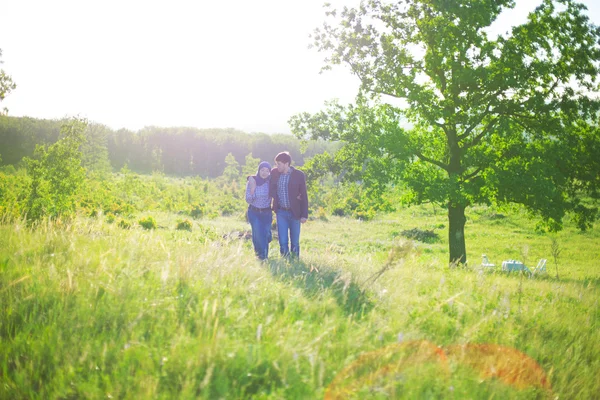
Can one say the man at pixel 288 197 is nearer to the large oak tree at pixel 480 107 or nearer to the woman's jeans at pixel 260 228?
the woman's jeans at pixel 260 228

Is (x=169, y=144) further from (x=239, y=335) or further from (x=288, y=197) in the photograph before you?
(x=239, y=335)

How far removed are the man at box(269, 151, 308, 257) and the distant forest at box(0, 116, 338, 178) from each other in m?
79.3

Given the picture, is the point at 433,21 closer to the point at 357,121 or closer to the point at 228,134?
the point at 357,121

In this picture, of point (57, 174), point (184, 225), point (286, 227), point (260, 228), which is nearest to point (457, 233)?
point (286, 227)

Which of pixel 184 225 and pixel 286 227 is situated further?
pixel 184 225

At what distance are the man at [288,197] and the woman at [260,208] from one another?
6.9 inches

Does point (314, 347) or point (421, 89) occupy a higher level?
point (421, 89)

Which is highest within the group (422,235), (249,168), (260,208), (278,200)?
(249,168)

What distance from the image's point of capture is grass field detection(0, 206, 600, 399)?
7.77 ft

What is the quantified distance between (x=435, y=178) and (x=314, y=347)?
38.6 feet

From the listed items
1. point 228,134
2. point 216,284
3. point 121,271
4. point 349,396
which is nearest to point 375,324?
point 349,396

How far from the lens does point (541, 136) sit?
12.9 m

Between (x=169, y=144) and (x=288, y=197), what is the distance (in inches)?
4334

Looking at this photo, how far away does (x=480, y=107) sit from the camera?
43.2 feet
